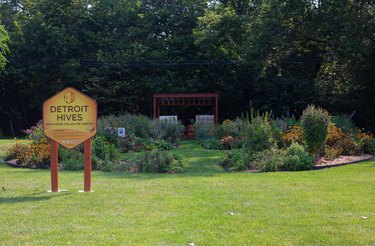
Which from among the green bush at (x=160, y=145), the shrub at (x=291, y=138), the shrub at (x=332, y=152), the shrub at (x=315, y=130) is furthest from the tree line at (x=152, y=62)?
the shrub at (x=315, y=130)

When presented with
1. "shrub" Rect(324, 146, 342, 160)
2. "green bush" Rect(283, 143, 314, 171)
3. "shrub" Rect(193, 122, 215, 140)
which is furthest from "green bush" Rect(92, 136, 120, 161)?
"shrub" Rect(193, 122, 215, 140)

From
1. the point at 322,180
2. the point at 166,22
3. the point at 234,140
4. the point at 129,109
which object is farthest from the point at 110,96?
the point at 322,180

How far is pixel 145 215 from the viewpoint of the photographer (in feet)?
24.4

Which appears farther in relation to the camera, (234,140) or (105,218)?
(234,140)

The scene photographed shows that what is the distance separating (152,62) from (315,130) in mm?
21193

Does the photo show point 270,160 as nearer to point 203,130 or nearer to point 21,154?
point 21,154

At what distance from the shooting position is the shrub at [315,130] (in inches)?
614

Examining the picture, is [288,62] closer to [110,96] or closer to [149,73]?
[149,73]

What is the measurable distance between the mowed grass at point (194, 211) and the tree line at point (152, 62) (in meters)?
19.6

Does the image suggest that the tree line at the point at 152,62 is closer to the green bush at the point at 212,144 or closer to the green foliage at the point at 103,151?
the green bush at the point at 212,144

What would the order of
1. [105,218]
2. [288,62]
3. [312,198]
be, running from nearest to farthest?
[105,218] < [312,198] < [288,62]

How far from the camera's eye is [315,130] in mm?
15578

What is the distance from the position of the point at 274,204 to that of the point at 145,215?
7.22ft

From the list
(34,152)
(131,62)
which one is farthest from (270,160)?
(131,62)
